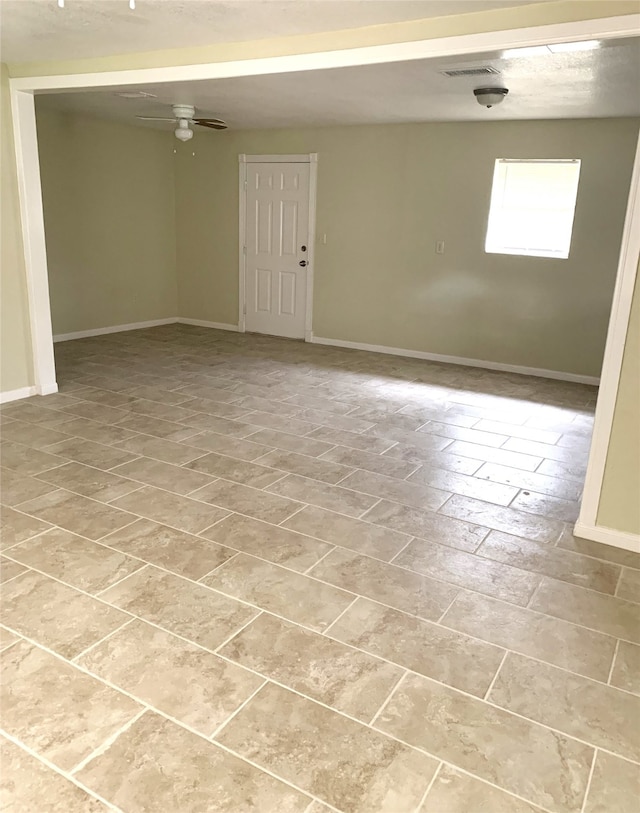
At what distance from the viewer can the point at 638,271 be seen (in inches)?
107

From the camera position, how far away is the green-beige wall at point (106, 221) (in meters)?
6.80

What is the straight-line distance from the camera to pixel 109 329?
25.0ft

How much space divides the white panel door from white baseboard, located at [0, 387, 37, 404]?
3438 mm

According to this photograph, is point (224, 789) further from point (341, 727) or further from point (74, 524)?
point (74, 524)

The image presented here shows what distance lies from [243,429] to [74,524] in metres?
1.58

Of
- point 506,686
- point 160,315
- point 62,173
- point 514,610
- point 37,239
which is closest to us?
point 506,686

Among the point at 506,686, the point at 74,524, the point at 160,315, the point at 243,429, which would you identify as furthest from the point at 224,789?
the point at 160,315

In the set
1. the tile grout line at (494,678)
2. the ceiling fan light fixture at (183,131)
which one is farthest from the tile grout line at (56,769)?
the ceiling fan light fixture at (183,131)

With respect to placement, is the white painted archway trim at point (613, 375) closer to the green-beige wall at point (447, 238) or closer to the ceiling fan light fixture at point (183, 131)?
the green-beige wall at point (447, 238)

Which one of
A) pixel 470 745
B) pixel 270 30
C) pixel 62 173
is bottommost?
pixel 470 745

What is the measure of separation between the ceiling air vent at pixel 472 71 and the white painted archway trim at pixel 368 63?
875 millimetres

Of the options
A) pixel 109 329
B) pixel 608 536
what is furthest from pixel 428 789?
pixel 109 329

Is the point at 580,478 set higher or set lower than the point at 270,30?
lower

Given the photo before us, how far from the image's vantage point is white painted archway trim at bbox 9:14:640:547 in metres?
2.69
